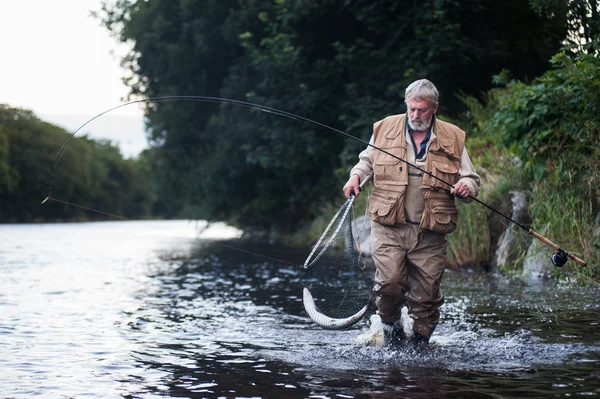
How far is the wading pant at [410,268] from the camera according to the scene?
21.5 ft

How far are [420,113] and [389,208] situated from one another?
0.77 m

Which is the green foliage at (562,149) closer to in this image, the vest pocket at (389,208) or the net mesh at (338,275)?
the net mesh at (338,275)

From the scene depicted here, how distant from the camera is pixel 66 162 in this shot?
86438 millimetres

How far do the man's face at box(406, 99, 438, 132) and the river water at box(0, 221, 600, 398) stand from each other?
176 centimetres

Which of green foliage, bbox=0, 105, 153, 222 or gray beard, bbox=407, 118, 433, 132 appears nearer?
gray beard, bbox=407, 118, 433, 132

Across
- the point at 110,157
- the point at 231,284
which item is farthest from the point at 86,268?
the point at 110,157

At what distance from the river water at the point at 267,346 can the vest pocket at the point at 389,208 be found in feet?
3.43

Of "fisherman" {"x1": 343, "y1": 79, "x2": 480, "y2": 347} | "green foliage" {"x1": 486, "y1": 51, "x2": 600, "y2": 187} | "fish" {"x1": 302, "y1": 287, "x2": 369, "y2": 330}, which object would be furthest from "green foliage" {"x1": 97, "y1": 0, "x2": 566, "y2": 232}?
"fish" {"x1": 302, "y1": 287, "x2": 369, "y2": 330}

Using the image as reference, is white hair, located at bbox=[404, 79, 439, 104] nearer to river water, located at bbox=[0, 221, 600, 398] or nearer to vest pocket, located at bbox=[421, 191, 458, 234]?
vest pocket, located at bbox=[421, 191, 458, 234]

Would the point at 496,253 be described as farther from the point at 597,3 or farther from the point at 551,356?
the point at 551,356

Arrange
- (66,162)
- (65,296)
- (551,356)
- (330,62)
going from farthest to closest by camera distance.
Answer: (66,162) < (330,62) < (65,296) < (551,356)

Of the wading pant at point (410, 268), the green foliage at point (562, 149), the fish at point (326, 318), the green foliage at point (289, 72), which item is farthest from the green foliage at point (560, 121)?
the fish at point (326, 318)

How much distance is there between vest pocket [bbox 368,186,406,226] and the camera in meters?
6.48

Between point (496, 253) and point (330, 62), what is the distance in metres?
9.21
